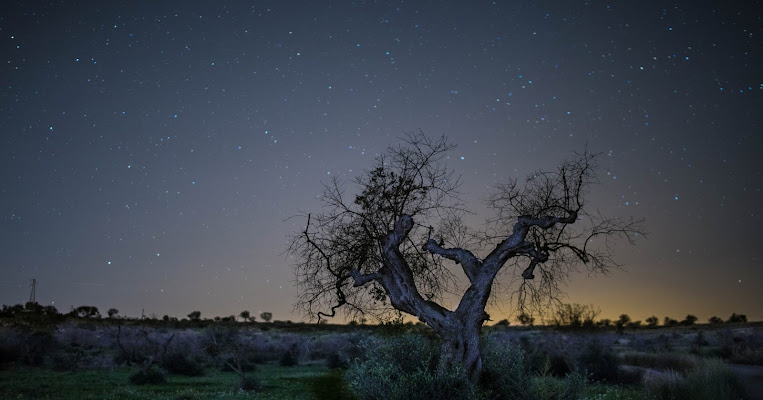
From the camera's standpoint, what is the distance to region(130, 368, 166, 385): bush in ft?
93.2

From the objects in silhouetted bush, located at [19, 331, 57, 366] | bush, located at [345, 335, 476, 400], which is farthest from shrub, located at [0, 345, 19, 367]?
bush, located at [345, 335, 476, 400]

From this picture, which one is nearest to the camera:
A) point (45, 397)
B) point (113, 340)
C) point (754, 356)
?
point (45, 397)

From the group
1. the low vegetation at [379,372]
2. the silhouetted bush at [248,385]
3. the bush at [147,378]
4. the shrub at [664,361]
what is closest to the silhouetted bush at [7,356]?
the low vegetation at [379,372]

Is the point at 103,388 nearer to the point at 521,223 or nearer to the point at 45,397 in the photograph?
the point at 45,397

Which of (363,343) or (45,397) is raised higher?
(363,343)

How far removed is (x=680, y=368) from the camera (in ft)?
91.6

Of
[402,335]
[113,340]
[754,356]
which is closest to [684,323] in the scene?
[754,356]

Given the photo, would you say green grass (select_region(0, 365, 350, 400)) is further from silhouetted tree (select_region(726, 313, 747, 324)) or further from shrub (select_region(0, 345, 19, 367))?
silhouetted tree (select_region(726, 313, 747, 324))

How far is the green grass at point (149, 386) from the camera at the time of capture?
76.1 ft

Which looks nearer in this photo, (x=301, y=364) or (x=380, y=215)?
(x=380, y=215)

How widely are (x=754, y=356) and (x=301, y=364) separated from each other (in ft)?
109

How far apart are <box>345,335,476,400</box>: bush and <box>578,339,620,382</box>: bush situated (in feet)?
58.6

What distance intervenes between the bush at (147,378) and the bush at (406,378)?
17.8 m

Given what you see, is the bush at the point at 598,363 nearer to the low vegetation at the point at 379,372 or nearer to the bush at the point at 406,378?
the low vegetation at the point at 379,372
